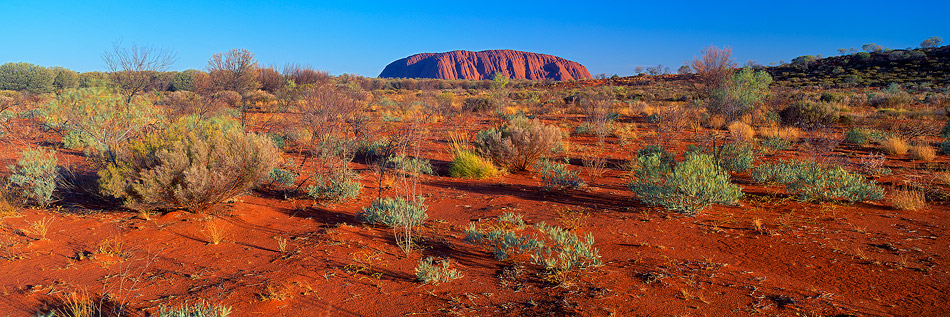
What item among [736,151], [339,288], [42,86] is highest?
[42,86]

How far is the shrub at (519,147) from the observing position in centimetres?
834

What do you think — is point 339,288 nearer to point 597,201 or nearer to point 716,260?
point 716,260

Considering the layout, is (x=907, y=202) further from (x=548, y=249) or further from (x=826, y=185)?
(x=548, y=249)

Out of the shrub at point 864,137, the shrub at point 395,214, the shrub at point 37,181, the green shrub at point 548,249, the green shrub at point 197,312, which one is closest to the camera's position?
the green shrub at point 197,312

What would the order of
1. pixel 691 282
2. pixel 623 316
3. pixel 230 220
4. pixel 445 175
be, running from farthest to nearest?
pixel 445 175 < pixel 230 220 < pixel 691 282 < pixel 623 316

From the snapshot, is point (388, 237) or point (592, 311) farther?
point (388, 237)

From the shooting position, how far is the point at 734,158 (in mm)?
7570

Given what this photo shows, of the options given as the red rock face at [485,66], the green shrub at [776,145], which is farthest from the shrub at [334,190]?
the red rock face at [485,66]

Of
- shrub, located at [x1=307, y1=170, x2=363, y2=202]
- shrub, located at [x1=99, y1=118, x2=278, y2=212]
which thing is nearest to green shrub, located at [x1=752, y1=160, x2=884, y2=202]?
shrub, located at [x1=307, y1=170, x2=363, y2=202]

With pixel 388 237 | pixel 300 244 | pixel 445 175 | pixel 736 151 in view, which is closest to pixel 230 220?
pixel 300 244

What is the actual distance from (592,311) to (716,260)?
5.08 feet

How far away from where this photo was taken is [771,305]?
2.86m

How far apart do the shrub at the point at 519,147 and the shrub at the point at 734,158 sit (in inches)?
120

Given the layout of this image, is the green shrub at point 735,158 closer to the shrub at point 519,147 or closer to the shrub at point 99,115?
the shrub at point 519,147
